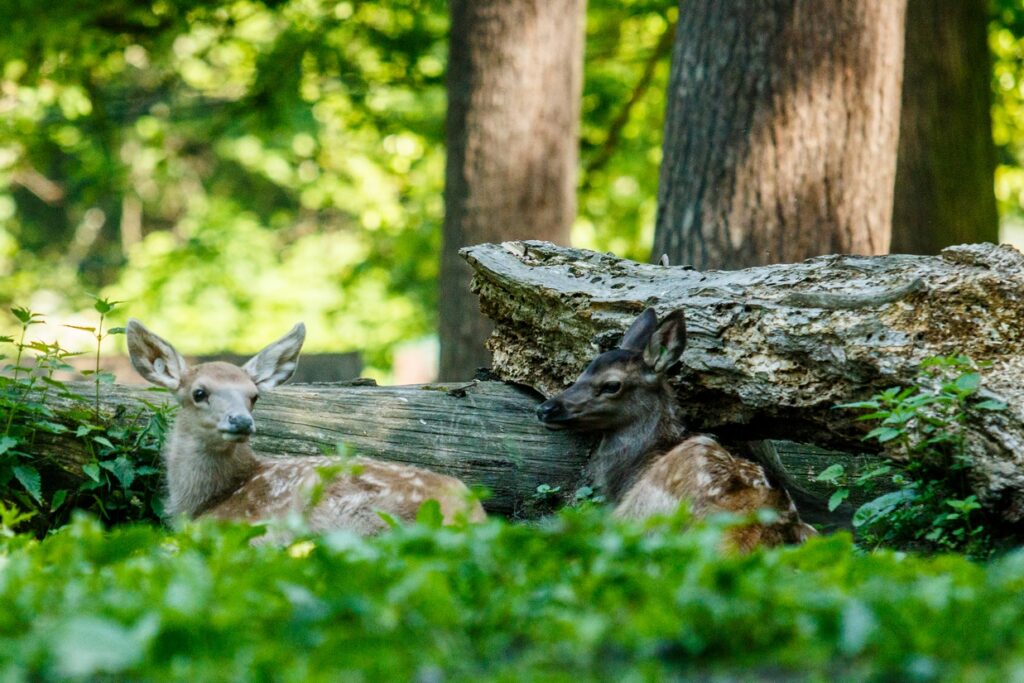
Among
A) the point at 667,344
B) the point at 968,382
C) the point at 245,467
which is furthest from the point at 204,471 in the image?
the point at 968,382

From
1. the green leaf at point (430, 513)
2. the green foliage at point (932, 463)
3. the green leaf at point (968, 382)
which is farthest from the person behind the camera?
the green foliage at point (932, 463)

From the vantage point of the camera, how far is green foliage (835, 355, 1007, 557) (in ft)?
19.0

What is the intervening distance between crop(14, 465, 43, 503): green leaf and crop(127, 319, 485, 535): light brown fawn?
28.2 inches

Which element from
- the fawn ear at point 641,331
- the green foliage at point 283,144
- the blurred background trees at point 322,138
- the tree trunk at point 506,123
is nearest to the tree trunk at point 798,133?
the fawn ear at point 641,331

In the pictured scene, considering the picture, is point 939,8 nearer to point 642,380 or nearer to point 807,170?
point 807,170

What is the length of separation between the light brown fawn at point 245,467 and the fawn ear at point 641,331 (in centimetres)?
131

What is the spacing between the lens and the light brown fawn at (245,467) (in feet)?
20.2

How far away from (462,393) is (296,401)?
1.09m

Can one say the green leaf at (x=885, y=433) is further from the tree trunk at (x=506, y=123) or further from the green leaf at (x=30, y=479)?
the tree trunk at (x=506, y=123)

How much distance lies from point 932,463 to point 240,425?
3.66 meters

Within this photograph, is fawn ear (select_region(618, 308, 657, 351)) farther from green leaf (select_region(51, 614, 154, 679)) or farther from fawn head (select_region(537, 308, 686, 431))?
green leaf (select_region(51, 614, 154, 679))

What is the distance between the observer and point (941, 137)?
1248 centimetres

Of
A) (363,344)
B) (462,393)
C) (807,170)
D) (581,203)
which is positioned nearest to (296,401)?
(462,393)

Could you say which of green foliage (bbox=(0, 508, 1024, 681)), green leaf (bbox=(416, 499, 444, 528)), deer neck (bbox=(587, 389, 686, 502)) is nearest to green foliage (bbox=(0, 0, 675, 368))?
deer neck (bbox=(587, 389, 686, 502))
